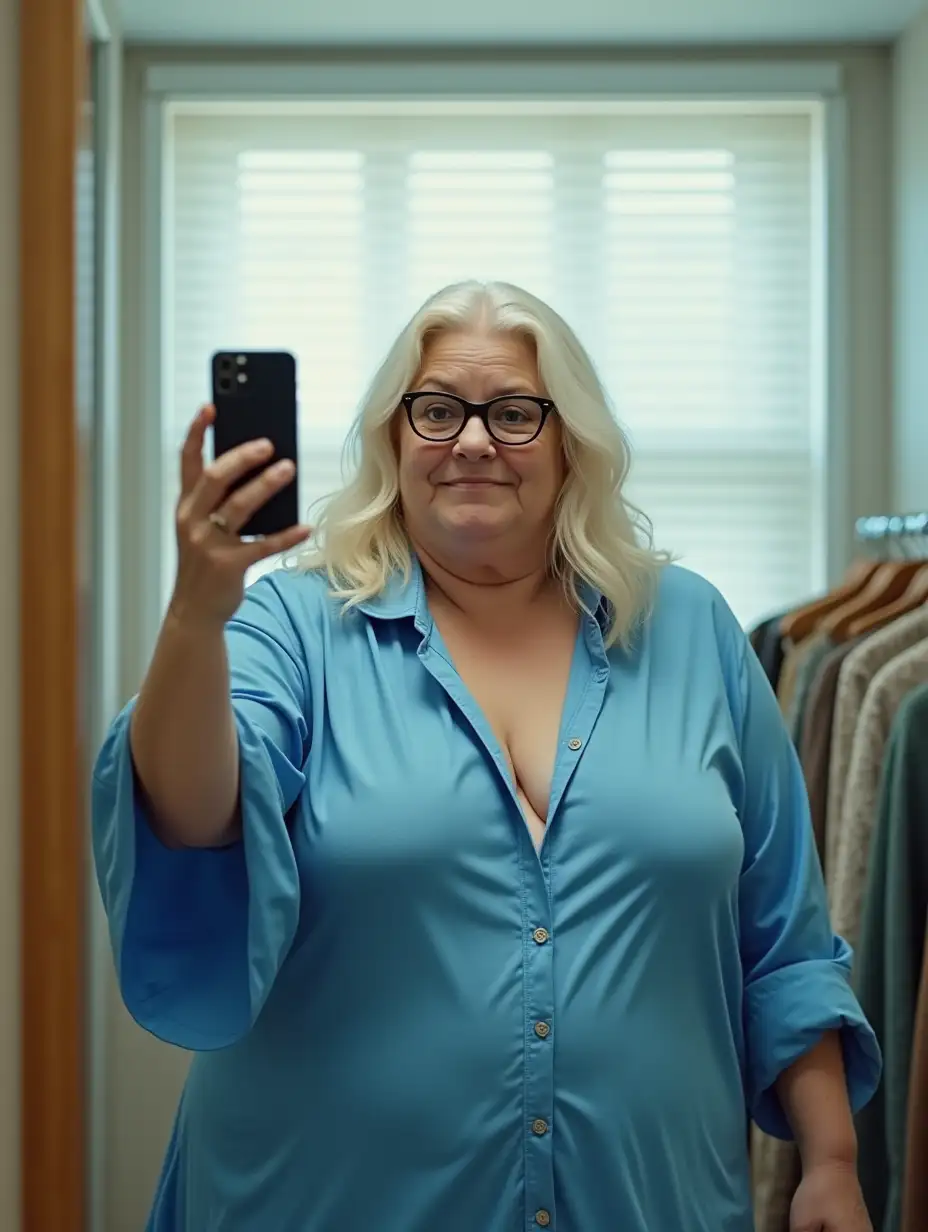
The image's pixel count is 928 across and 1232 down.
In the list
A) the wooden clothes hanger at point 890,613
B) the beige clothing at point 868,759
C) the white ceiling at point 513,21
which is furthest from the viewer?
the white ceiling at point 513,21

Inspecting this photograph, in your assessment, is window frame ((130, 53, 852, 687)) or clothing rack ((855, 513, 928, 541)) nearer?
clothing rack ((855, 513, 928, 541))

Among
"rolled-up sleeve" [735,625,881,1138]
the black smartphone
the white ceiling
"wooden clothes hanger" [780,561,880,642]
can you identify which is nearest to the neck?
"rolled-up sleeve" [735,625,881,1138]

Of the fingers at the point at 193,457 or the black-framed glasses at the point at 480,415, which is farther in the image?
the black-framed glasses at the point at 480,415

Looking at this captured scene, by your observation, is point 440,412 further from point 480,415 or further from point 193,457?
point 193,457

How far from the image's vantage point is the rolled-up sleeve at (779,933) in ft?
4.42

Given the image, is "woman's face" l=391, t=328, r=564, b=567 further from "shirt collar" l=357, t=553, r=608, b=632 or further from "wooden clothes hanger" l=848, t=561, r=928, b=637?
"wooden clothes hanger" l=848, t=561, r=928, b=637

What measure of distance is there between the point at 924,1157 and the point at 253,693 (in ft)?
3.13

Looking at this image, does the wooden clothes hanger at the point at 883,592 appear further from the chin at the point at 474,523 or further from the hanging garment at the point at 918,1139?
the chin at the point at 474,523

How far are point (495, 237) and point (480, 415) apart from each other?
1.46 meters

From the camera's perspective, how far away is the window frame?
265 centimetres

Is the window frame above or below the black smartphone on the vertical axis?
above

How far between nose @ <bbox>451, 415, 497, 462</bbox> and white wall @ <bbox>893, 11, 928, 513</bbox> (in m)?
1.37

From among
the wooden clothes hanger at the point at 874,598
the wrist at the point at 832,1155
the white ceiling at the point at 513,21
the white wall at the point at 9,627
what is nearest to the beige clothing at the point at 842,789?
the wooden clothes hanger at the point at 874,598

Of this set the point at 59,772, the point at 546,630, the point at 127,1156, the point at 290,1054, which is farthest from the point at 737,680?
the point at 127,1156
